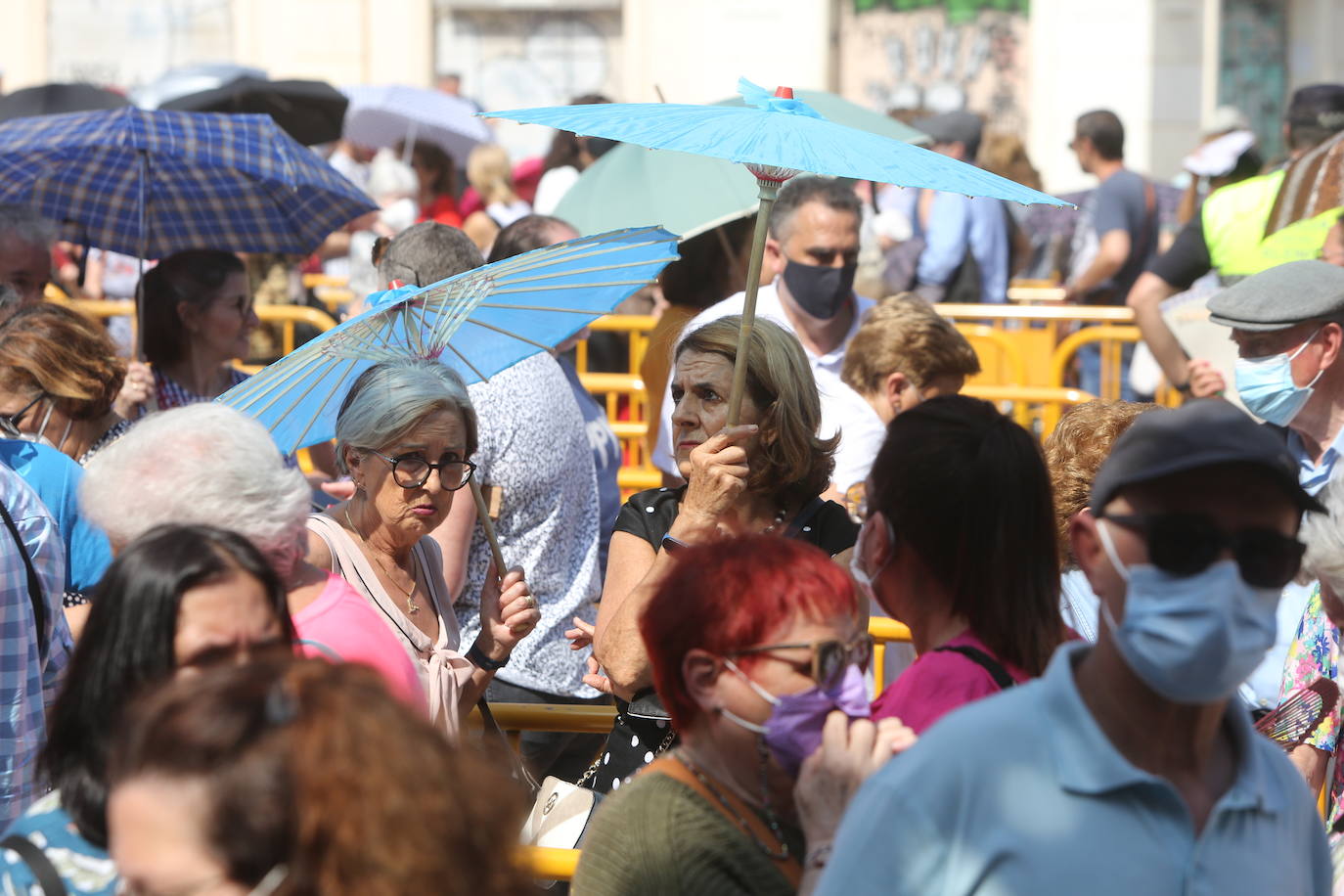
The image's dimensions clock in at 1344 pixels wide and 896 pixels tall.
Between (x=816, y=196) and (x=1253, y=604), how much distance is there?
3939 mm

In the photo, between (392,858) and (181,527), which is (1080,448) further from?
(392,858)

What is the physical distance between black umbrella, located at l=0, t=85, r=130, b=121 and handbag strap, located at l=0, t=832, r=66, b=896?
8.08 m

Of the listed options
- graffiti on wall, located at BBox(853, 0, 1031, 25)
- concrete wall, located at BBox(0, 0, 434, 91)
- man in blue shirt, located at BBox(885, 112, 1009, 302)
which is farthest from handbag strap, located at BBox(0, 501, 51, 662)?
graffiti on wall, located at BBox(853, 0, 1031, 25)

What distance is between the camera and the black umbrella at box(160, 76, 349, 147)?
10188 mm

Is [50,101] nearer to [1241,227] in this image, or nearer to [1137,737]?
[1241,227]

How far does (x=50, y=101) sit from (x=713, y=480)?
756 cm

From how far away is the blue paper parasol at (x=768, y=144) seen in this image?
10.5 feet

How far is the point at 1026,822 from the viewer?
191cm

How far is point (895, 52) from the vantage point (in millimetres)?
20516

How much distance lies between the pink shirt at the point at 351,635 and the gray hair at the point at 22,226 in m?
3.28

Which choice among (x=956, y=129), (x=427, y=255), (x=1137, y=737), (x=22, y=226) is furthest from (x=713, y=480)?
(x=956, y=129)

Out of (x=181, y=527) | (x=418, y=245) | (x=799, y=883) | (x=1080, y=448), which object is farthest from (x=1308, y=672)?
(x=418, y=245)

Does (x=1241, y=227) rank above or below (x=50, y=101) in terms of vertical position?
below

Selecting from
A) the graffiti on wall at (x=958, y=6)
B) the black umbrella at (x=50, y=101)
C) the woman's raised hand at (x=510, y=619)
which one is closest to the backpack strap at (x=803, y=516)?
the woman's raised hand at (x=510, y=619)
